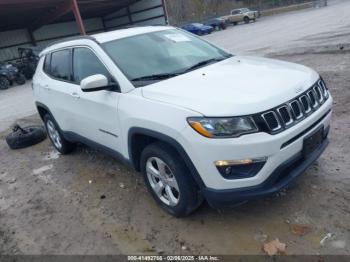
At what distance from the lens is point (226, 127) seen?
273 cm

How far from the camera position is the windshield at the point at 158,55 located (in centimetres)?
364

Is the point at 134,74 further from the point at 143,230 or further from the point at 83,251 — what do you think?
the point at 83,251

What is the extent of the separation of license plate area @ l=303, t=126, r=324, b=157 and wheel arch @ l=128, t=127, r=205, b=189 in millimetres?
967

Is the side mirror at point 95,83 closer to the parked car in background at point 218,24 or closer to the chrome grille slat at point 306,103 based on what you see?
the chrome grille slat at point 306,103

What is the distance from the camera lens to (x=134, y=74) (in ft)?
11.8

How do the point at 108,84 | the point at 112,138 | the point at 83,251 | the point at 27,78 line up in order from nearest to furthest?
the point at 83,251 → the point at 108,84 → the point at 112,138 → the point at 27,78

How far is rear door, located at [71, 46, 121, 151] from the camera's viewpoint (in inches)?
146

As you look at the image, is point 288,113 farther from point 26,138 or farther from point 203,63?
point 26,138

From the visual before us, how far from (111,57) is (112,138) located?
0.90 metres

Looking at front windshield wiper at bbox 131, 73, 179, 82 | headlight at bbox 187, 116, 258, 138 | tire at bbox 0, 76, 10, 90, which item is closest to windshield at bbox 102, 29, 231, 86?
front windshield wiper at bbox 131, 73, 179, 82

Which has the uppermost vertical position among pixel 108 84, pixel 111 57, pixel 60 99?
pixel 111 57

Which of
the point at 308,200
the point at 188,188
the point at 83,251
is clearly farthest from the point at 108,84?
the point at 308,200

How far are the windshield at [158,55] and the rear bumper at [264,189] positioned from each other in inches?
53.6

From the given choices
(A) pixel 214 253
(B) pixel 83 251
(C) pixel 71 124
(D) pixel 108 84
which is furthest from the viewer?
(C) pixel 71 124
